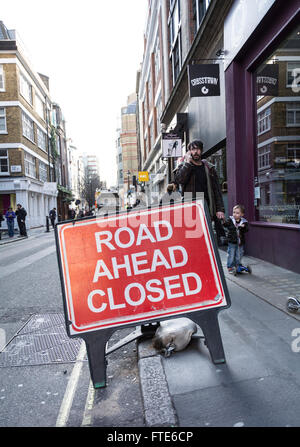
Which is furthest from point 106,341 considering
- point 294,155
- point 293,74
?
point 293,74

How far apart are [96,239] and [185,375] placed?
50.4 inches

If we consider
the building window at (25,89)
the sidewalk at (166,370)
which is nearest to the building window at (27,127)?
the building window at (25,89)

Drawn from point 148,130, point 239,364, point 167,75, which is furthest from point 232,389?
point 148,130

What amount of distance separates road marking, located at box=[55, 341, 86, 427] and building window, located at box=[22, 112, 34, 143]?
99.5ft

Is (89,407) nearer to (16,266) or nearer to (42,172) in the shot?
(16,266)

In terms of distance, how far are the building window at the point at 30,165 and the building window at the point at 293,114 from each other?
90.2 ft

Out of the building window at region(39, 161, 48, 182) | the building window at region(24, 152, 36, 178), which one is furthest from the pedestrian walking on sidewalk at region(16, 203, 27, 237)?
the building window at region(39, 161, 48, 182)

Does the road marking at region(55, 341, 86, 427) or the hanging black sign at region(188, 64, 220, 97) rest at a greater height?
the hanging black sign at region(188, 64, 220, 97)

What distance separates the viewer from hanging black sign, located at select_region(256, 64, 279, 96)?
22.5ft

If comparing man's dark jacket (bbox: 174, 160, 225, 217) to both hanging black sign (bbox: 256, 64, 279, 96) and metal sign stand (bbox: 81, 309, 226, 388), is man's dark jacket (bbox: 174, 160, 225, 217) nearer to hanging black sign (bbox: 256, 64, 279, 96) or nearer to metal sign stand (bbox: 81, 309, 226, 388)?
metal sign stand (bbox: 81, 309, 226, 388)

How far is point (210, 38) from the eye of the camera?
1018 cm

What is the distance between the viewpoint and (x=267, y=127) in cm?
712
